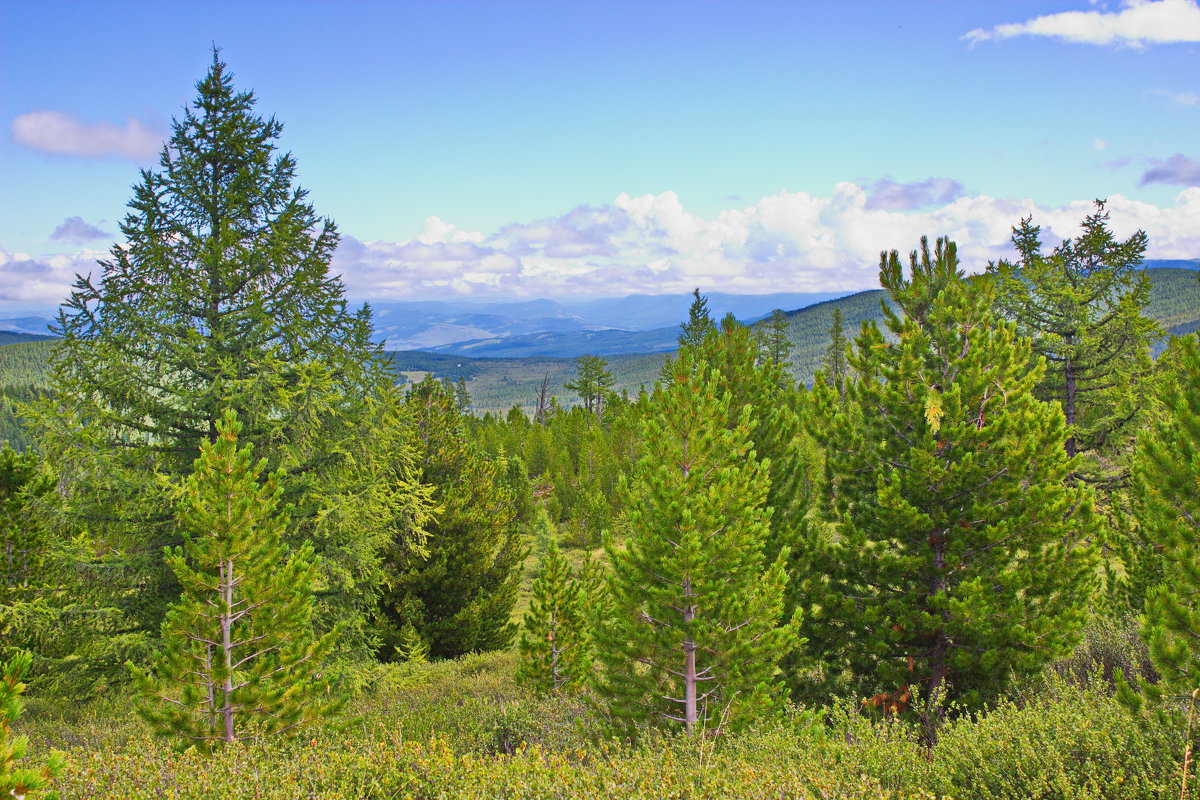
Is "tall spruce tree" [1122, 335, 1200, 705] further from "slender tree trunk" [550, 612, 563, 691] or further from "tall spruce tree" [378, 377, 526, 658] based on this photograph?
"tall spruce tree" [378, 377, 526, 658]

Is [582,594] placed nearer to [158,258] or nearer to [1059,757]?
[1059,757]

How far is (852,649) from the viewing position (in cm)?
1023

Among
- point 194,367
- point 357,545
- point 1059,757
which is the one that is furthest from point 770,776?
point 194,367

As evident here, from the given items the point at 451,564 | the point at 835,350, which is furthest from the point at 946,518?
the point at 835,350

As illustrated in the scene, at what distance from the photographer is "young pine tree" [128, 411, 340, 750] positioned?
7109 mm

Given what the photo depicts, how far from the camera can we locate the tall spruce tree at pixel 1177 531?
5770 millimetres

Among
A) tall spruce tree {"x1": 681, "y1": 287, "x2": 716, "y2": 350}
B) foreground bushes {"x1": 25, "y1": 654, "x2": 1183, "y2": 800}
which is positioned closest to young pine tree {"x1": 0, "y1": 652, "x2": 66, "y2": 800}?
foreground bushes {"x1": 25, "y1": 654, "x2": 1183, "y2": 800}

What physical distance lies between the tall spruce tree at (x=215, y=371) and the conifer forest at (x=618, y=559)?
0.06 meters

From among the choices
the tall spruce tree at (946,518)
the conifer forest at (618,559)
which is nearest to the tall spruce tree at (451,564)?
the conifer forest at (618,559)

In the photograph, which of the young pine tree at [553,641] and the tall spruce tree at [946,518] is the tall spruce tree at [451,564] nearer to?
the young pine tree at [553,641]

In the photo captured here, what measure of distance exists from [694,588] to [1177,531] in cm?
535

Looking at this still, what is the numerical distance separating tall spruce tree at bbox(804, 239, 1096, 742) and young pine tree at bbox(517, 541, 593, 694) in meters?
5.39

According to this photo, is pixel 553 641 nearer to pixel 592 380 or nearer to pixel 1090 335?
pixel 1090 335

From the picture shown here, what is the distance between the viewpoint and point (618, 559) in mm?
9117
